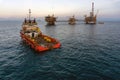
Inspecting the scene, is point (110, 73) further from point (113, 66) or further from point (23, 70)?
point (23, 70)

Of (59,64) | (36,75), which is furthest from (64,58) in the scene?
(36,75)

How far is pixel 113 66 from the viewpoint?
18750 millimetres

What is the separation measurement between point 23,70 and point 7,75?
2.27 metres

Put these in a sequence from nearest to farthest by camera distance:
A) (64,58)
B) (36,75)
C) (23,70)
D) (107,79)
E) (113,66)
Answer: (107,79)
(36,75)
(23,70)
(113,66)
(64,58)

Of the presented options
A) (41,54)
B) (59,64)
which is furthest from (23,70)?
(41,54)

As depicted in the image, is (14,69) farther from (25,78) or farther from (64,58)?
(64,58)

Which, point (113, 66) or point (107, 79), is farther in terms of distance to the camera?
point (113, 66)

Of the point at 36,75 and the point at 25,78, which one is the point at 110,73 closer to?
the point at 36,75

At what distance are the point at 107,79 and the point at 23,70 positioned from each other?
38.2 feet

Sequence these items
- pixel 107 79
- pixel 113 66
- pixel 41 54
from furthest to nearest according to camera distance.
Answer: pixel 41 54, pixel 113 66, pixel 107 79

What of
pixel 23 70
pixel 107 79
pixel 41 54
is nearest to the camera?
pixel 107 79

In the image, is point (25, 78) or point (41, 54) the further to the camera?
point (41, 54)

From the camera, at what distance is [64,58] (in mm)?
22688

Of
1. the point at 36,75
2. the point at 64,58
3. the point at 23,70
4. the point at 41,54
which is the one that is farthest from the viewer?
the point at 41,54
